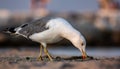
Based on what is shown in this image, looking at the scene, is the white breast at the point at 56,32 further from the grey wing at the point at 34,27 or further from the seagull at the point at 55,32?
the grey wing at the point at 34,27

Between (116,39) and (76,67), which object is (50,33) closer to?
(76,67)

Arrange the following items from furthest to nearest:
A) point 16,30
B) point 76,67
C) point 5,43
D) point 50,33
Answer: point 5,43 < point 16,30 < point 50,33 < point 76,67

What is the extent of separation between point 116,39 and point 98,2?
4905 millimetres

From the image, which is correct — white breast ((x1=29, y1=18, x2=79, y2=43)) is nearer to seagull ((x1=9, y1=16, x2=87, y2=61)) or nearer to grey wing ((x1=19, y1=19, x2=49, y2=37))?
seagull ((x1=9, y1=16, x2=87, y2=61))

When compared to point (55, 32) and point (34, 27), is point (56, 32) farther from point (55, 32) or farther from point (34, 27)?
point (34, 27)

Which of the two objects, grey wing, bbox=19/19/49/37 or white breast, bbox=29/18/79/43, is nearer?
white breast, bbox=29/18/79/43

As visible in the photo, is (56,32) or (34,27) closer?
(56,32)

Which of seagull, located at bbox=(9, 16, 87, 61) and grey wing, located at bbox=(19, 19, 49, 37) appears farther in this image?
grey wing, located at bbox=(19, 19, 49, 37)

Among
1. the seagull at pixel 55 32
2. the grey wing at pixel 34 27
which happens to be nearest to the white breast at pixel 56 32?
the seagull at pixel 55 32

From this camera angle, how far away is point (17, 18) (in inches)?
808

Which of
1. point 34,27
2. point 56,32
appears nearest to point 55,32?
point 56,32

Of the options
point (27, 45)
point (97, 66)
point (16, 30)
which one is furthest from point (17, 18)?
point (97, 66)

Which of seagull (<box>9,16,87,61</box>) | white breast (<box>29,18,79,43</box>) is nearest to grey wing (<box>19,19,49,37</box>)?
seagull (<box>9,16,87,61</box>)

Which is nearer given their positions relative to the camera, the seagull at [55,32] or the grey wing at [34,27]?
the seagull at [55,32]
